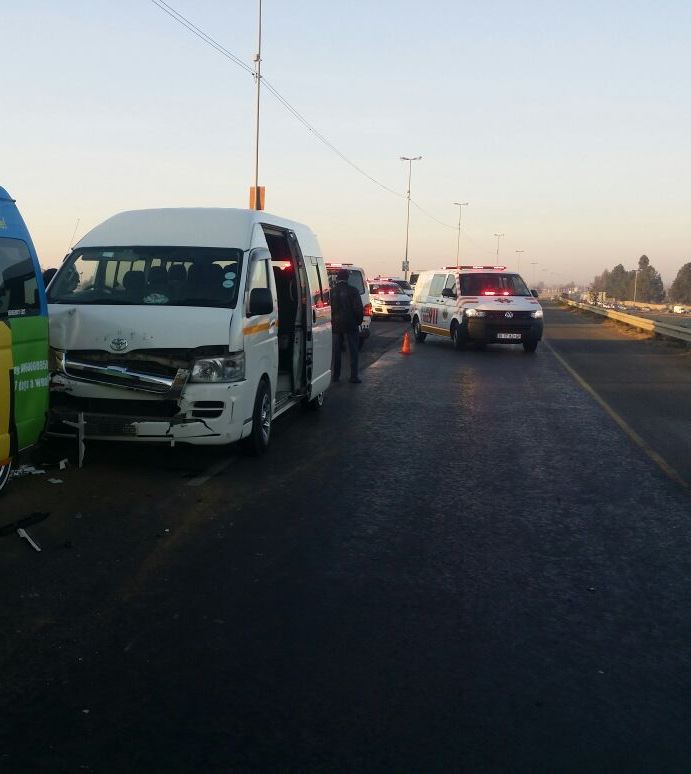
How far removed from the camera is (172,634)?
441 centimetres

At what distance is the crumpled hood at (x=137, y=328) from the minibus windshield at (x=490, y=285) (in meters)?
Answer: 15.6

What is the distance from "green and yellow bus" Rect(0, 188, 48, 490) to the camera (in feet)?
21.5

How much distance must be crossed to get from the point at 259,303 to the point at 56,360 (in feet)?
6.08

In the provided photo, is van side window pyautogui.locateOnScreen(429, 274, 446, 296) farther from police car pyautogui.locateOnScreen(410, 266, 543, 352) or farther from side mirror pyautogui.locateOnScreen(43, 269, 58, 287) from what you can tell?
side mirror pyautogui.locateOnScreen(43, 269, 58, 287)

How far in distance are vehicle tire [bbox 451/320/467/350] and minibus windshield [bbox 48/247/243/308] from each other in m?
14.6

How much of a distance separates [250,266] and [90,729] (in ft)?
19.1

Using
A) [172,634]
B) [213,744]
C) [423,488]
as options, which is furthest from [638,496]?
[213,744]

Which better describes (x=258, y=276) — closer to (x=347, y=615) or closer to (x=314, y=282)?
(x=314, y=282)

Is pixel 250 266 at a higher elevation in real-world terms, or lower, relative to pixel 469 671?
higher

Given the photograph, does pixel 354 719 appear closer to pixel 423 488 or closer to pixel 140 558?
pixel 140 558

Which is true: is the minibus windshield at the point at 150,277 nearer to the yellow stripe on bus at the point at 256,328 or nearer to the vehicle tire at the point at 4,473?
the yellow stripe on bus at the point at 256,328

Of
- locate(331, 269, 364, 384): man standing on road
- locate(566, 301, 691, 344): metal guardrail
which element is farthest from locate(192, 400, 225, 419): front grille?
locate(566, 301, 691, 344): metal guardrail

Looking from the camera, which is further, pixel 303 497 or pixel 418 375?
pixel 418 375

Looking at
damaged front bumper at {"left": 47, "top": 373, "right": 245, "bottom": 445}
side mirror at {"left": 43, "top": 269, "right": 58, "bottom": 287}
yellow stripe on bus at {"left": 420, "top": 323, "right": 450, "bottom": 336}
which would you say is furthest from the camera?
yellow stripe on bus at {"left": 420, "top": 323, "right": 450, "bottom": 336}
